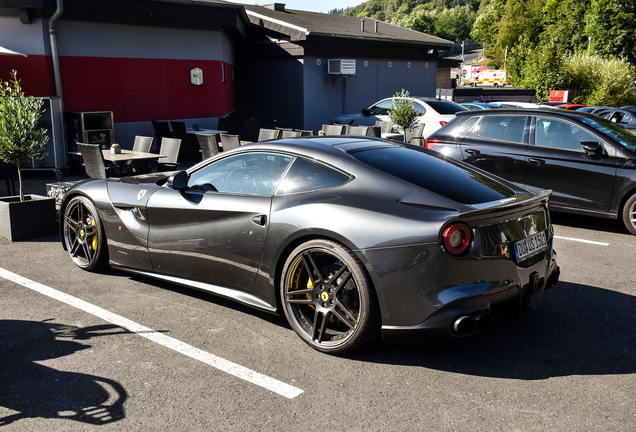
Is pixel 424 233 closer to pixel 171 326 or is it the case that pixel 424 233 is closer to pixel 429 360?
pixel 429 360

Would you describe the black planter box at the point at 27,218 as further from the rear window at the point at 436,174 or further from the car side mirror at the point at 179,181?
the rear window at the point at 436,174

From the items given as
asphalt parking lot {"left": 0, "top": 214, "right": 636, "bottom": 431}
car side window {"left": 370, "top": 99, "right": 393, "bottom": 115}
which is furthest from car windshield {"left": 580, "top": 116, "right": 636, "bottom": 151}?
car side window {"left": 370, "top": 99, "right": 393, "bottom": 115}

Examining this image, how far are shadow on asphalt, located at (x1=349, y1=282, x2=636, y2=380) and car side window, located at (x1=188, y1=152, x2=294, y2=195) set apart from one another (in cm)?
143

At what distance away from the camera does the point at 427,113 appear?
1527 cm

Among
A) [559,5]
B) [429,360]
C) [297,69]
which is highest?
[559,5]

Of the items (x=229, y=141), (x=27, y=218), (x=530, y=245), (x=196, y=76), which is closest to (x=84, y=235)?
(x=27, y=218)

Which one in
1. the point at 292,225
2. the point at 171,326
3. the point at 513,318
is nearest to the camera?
the point at 513,318

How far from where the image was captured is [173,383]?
11.2 feet

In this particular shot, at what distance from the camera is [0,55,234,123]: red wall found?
1192 cm

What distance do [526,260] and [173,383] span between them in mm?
2349

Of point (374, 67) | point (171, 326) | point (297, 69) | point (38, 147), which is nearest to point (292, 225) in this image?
point (171, 326)

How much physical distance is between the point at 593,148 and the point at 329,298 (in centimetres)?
501

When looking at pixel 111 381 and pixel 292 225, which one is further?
pixel 292 225

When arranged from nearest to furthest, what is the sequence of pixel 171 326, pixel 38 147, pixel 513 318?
pixel 513 318 → pixel 171 326 → pixel 38 147
